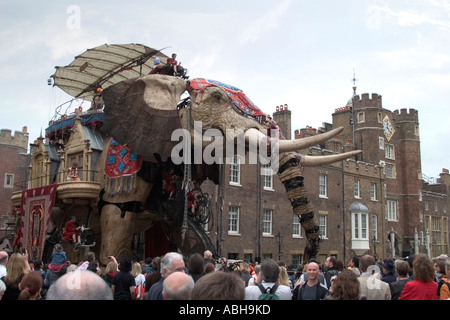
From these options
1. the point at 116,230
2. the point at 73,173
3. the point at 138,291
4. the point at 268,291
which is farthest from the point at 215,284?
the point at 73,173

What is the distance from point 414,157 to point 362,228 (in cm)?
1257

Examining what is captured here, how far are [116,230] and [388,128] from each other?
37.7 meters

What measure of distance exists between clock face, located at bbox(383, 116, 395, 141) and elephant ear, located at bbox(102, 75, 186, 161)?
36.3 m

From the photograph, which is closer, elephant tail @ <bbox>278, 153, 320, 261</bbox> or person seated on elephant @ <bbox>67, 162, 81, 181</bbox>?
elephant tail @ <bbox>278, 153, 320, 261</bbox>

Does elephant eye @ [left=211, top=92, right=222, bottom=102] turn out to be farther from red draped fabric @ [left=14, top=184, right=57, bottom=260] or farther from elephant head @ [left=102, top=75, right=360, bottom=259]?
red draped fabric @ [left=14, top=184, right=57, bottom=260]

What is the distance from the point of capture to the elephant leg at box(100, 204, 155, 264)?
12.3 meters

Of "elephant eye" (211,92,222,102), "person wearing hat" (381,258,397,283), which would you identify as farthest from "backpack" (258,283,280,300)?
"elephant eye" (211,92,222,102)

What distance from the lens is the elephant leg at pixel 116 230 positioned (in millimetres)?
12312

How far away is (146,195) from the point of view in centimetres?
1223

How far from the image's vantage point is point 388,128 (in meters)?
45.6

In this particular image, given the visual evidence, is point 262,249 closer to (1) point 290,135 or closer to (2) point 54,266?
(1) point 290,135

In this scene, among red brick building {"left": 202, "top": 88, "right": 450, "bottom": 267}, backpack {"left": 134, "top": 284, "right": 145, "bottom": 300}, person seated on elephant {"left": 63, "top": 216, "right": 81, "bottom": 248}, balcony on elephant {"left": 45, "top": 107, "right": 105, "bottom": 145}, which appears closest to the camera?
backpack {"left": 134, "top": 284, "right": 145, "bottom": 300}

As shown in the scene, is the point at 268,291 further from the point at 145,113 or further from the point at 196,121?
the point at 145,113

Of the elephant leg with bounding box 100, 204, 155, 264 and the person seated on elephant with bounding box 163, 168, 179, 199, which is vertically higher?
the person seated on elephant with bounding box 163, 168, 179, 199
